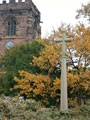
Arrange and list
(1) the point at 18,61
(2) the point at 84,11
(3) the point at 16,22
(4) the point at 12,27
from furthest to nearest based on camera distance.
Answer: (4) the point at 12,27 < (3) the point at 16,22 < (1) the point at 18,61 < (2) the point at 84,11

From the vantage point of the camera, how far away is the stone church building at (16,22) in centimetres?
3781

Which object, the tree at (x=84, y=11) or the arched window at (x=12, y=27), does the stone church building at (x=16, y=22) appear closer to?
the arched window at (x=12, y=27)

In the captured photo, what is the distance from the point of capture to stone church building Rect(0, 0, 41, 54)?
3781 cm

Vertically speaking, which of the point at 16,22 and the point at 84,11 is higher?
the point at 16,22

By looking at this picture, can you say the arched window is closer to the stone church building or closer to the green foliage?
the stone church building

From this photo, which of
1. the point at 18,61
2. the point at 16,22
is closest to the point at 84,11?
the point at 18,61

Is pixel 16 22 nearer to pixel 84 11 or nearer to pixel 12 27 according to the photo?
pixel 12 27

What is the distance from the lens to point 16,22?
38250 mm

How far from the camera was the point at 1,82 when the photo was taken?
28.0 meters

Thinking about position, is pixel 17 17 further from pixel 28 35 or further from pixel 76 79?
pixel 76 79

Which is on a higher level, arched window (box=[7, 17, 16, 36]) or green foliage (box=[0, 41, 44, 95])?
arched window (box=[7, 17, 16, 36])

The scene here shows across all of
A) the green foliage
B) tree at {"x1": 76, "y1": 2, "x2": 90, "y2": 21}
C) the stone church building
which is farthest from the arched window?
tree at {"x1": 76, "y1": 2, "x2": 90, "y2": 21}

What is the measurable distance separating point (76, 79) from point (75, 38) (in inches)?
100

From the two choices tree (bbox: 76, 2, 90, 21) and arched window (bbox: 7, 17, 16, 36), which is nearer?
tree (bbox: 76, 2, 90, 21)
